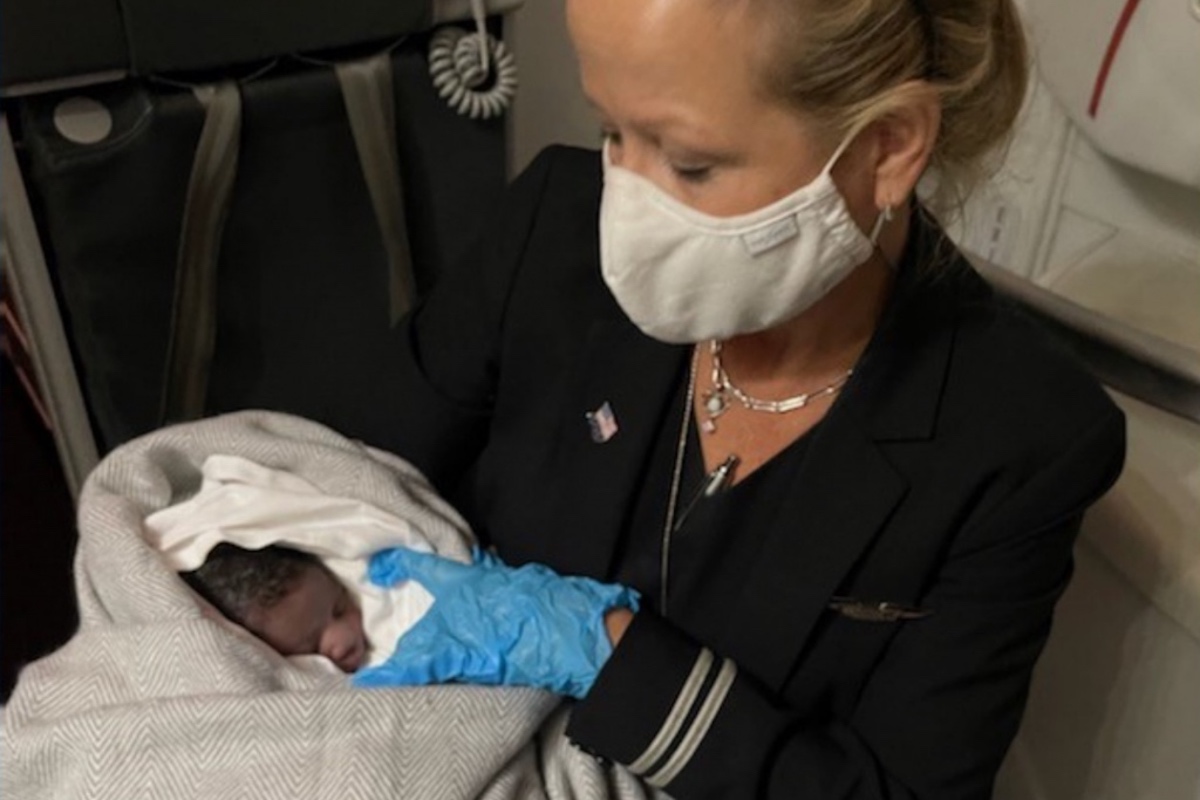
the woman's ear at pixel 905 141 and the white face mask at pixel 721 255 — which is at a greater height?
the woman's ear at pixel 905 141

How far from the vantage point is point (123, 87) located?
1.32 meters

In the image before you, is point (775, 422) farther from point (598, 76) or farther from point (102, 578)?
point (102, 578)

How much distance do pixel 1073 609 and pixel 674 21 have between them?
0.75 meters

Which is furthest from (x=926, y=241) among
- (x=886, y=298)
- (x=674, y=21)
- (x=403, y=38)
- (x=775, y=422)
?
(x=403, y=38)

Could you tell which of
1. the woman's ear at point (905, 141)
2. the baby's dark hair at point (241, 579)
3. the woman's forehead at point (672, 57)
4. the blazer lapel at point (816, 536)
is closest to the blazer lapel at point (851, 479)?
the blazer lapel at point (816, 536)

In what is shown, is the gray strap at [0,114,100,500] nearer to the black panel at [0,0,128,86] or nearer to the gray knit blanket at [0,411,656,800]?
the black panel at [0,0,128,86]

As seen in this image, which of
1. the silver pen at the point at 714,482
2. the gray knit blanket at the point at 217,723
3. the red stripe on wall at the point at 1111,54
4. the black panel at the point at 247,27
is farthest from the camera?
the black panel at the point at 247,27

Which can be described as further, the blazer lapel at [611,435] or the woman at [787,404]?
the blazer lapel at [611,435]

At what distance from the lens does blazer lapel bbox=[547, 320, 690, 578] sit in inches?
41.3

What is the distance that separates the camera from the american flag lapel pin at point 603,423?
41.8 inches

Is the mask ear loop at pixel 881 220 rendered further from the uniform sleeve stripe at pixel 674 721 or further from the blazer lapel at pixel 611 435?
the uniform sleeve stripe at pixel 674 721

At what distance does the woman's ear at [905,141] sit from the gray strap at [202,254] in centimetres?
78

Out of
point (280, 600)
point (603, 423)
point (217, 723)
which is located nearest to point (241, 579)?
point (280, 600)

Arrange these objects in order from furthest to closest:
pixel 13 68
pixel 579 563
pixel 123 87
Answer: pixel 123 87 → pixel 13 68 → pixel 579 563
